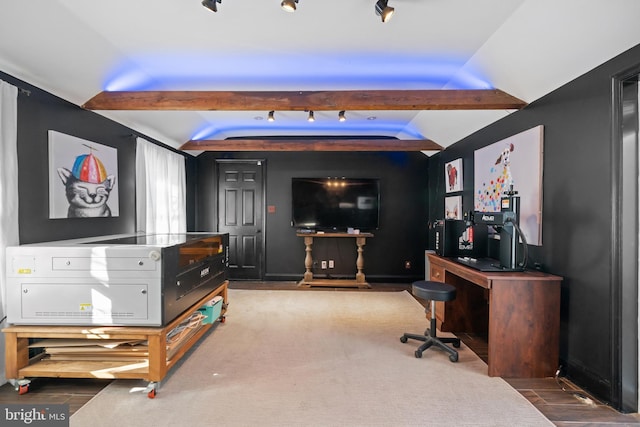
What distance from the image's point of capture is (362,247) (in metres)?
5.18

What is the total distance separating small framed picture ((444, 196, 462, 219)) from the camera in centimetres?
410

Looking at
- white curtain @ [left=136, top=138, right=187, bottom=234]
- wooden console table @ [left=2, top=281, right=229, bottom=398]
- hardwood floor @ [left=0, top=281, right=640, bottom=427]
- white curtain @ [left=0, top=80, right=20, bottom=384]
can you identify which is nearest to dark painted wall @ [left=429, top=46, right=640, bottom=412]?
hardwood floor @ [left=0, top=281, right=640, bottom=427]

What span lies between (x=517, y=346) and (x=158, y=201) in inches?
168

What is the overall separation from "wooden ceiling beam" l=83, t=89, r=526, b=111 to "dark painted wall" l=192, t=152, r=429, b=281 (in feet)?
8.79

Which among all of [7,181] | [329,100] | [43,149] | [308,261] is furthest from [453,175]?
[7,181]

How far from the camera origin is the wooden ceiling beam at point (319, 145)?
4.69m

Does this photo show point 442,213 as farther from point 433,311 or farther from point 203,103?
point 203,103

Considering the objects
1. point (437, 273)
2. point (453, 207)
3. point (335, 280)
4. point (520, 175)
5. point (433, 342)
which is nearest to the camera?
point (433, 342)

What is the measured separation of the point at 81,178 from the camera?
282 centimetres

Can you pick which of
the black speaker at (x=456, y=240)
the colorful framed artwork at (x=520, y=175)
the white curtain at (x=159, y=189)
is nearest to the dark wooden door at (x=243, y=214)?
the white curtain at (x=159, y=189)

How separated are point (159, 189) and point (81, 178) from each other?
1.30m

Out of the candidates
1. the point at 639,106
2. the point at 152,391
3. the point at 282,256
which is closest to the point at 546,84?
the point at 639,106

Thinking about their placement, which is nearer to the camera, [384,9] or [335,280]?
[384,9]

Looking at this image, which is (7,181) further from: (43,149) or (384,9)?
(384,9)
